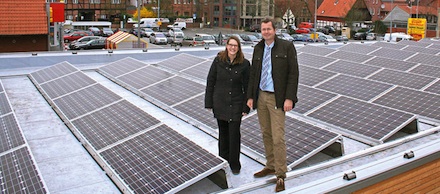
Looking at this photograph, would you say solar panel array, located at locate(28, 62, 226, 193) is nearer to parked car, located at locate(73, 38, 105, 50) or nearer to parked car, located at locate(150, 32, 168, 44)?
parked car, located at locate(73, 38, 105, 50)

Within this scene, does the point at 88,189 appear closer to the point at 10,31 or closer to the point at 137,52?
the point at 137,52

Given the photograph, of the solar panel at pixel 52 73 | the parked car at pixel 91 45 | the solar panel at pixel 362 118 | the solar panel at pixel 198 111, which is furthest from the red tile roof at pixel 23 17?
the solar panel at pixel 362 118

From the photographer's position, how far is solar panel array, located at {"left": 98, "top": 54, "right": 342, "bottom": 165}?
22.0 feet

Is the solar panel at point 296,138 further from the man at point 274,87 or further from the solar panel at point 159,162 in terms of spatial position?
the solar panel at point 159,162

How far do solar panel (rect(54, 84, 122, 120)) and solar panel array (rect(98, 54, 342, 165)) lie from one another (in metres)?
1.12

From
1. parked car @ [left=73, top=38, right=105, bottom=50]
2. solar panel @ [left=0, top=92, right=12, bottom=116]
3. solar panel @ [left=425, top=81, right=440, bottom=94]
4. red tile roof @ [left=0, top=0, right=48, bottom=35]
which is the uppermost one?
red tile roof @ [left=0, top=0, right=48, bottom=35]

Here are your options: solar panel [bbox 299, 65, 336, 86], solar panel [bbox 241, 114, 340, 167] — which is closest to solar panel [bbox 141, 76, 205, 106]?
solar panel [bbox 241, 114, 340, 167]

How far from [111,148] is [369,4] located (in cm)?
9215

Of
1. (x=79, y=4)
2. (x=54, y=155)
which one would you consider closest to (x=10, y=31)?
(x=54, y=155)

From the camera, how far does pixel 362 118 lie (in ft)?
26.5

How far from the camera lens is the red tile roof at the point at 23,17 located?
28.0 metres

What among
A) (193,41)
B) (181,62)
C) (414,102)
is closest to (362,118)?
(414,102)

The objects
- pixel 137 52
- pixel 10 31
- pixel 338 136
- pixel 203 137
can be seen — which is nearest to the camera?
pixel 338 136

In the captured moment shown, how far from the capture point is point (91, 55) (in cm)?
1644
